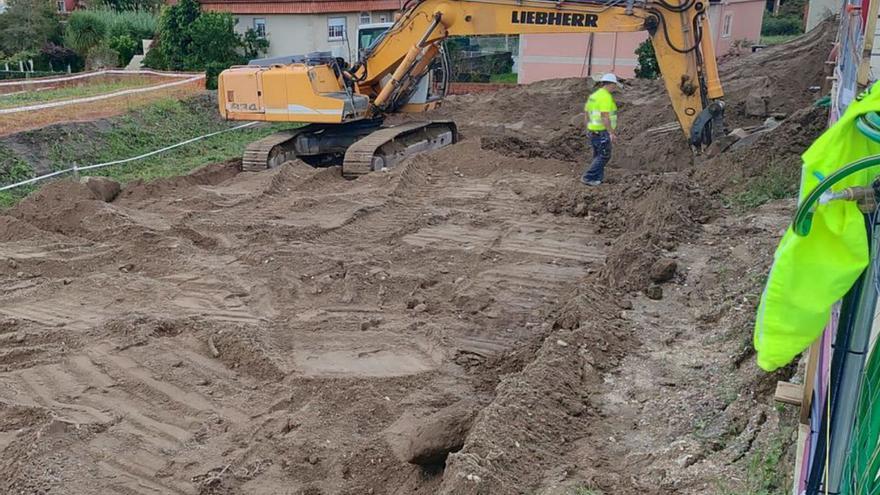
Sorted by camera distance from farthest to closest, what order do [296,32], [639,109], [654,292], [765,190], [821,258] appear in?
[296,32] → [639,109] → [765,190] → [654,292] → [821,258]

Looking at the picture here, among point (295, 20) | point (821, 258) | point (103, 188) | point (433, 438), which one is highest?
point (295, 20)

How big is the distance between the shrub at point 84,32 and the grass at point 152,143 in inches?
566

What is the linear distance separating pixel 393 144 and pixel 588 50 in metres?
12.3

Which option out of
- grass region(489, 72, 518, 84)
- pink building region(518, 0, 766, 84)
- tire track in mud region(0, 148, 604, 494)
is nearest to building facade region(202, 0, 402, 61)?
grass region(489, 72, 518, 84)

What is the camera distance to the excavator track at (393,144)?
12.5 meters

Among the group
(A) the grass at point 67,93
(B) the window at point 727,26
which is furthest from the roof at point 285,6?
(B) the window at point 727,26

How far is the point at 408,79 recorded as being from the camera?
43.6ft

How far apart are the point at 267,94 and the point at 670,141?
6.88m

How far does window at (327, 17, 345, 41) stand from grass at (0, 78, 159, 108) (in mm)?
7321

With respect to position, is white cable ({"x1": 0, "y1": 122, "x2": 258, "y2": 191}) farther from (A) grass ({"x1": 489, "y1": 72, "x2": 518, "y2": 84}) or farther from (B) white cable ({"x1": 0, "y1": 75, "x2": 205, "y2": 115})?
(A) grass ({"x1": 489, "y1": 72, "x2": 518, "y2": 84})

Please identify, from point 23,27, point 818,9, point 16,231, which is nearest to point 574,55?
point 818,9

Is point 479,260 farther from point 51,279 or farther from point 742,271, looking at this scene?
point 51,279

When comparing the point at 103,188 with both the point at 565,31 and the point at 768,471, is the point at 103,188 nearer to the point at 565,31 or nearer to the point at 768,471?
the point at 565,31

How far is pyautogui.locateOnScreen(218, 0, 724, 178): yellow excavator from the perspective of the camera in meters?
11.0
